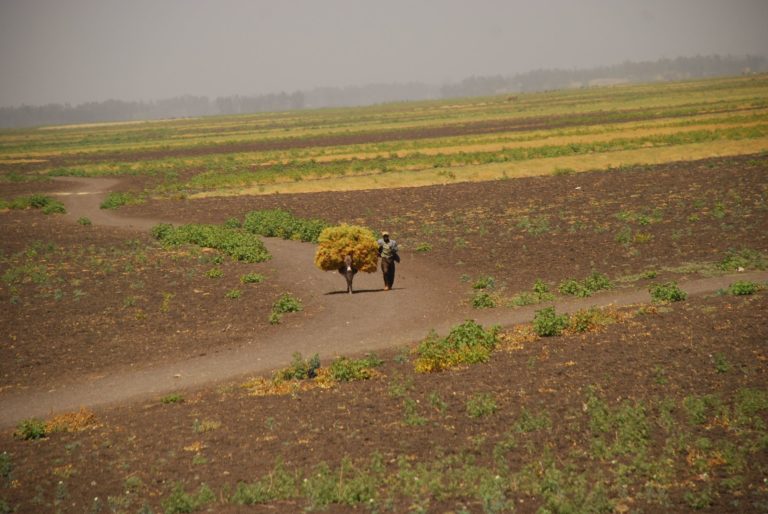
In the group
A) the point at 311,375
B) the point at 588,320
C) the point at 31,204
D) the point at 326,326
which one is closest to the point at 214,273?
the point at 326,326

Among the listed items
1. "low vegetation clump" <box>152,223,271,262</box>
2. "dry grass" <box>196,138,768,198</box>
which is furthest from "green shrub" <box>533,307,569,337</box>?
"dry grass" <box>196,138,768,198</box>

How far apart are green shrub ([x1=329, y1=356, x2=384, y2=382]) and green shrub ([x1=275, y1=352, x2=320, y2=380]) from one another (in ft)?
1.21

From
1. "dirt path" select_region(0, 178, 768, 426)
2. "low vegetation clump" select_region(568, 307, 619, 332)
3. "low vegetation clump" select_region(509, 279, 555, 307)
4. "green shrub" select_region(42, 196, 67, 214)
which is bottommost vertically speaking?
"dirt path" select_region(0, 178, 768, 426)

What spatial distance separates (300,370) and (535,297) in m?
8.32

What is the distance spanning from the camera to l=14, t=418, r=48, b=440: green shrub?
13320mm

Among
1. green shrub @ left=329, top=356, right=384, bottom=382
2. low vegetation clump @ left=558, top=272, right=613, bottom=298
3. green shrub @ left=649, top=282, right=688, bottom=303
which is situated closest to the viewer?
green shrub @ left=329, top=356, right=384, bottom=382

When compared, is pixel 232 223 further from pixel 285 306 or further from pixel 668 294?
pixel 668 294

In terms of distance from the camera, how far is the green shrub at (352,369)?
1532cm

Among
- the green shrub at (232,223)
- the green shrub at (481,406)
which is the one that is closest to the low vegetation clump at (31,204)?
the green shrub at (232,223)

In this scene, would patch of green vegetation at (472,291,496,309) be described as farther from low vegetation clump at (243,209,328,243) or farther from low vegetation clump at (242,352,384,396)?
low vegetation clump at (243,209,328,243)

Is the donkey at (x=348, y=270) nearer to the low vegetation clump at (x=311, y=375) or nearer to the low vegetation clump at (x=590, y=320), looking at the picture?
the low vegetation clump at (x=311, y=375)

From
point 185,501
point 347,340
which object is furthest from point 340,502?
point 347,340

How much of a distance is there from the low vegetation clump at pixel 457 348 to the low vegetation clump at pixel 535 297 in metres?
3.75

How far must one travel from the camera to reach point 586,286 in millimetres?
21750
